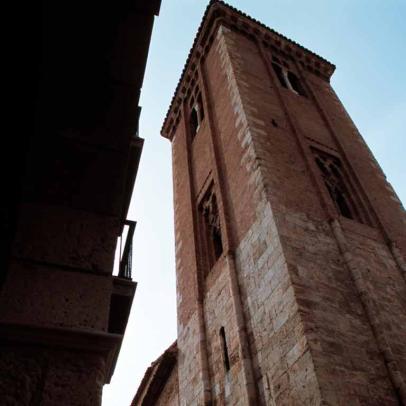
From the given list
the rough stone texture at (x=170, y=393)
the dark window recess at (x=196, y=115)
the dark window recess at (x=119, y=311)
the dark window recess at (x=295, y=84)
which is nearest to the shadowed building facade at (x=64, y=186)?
the dark window recess at (x=119, y=311)

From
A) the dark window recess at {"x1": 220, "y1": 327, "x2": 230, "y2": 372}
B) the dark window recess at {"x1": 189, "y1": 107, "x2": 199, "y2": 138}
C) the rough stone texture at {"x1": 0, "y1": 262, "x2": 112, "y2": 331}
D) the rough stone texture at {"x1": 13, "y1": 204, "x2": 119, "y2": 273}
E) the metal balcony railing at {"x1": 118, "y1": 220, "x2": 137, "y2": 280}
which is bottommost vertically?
the rough stone texture at {"x1": 0, "y1": 262, "x2": 112, "y2": 331}

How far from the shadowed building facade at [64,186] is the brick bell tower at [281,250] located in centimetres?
383

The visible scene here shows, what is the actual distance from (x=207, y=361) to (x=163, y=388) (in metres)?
4.05

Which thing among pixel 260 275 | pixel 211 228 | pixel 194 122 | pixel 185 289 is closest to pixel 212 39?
pixel 194 122

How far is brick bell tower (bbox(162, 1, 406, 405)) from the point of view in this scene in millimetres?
6297

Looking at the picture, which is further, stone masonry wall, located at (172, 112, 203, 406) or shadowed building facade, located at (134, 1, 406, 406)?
stone masonry wall, located at (172, 112, 203, 406)

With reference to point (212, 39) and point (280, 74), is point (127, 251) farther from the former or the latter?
point (212, 39)

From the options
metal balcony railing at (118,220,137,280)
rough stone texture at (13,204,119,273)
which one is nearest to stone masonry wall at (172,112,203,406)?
metal balcony railing at (118,220,137,280)

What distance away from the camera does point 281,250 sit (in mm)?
7414

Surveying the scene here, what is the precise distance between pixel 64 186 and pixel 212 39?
1463 centimetres

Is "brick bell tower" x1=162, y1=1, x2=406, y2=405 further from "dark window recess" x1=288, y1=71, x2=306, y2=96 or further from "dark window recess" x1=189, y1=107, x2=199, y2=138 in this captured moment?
"dark window recess" x1=189, y1=107, x2=199, y2=138

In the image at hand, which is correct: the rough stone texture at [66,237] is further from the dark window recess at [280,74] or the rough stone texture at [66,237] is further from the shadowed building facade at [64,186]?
the dark window recess at [280,74]

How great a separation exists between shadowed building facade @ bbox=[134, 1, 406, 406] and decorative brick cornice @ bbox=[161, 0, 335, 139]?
794 millimetres

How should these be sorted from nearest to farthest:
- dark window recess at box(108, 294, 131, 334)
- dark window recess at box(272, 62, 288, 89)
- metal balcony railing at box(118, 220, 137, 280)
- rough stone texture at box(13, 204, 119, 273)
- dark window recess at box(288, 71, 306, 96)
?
rough stone texture at box(13, 204, 119, 273), dark window recess at box(108, 294, 131, 334), metal balcony railing at box(118, 220, 137, 280), dark window recess at box(272, 62, 288, 89), dark window recess at box(288, 71, 306, 96)
